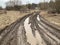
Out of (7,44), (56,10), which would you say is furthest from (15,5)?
(7,44)

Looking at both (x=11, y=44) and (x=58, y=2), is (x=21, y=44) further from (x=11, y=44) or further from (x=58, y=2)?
(x=58, y=2)

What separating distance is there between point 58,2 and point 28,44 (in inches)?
1846

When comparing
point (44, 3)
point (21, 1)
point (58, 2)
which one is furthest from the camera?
point (21, 1)

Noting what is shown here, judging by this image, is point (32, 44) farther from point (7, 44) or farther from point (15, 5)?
point (15, 5)

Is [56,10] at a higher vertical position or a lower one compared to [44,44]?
lower

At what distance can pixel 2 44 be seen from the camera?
12094mm

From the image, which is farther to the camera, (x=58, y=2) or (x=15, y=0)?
(x=15, y=0)

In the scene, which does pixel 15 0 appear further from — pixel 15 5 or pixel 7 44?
pixel 7 44

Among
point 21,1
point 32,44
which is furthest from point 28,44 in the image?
point 21,1

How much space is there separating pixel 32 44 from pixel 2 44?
7.00 ft

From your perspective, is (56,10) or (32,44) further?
(56,10)

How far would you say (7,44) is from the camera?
39.9 ft

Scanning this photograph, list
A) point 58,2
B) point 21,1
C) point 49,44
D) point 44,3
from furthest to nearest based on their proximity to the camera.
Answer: point 21,1, point 44,3, point 58,2, point 49,44

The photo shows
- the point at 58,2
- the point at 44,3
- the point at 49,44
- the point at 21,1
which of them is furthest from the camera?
the point at 21,1
